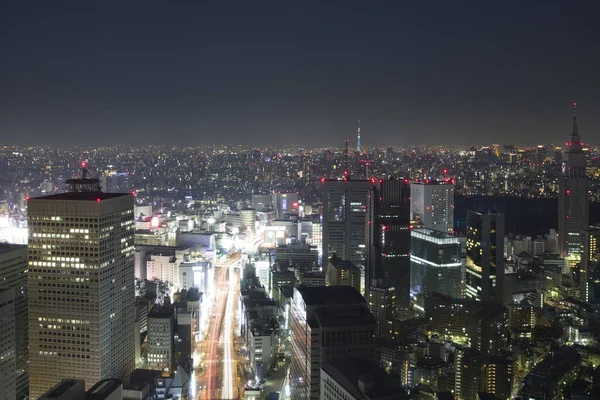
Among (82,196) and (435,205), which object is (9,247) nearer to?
(82,196)

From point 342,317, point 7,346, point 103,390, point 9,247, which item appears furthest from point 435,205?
point 7,346

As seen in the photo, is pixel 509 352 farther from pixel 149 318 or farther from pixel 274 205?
pixel 274 205

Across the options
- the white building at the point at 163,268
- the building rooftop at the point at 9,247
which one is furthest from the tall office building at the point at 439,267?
the building rooftop at the point at 9,247

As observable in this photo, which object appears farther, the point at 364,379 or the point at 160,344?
the point at 160,344

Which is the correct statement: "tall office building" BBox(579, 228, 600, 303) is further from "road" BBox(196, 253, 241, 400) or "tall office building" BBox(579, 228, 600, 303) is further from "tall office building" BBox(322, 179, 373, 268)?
"road" BBox(196, 253, 241, 400)

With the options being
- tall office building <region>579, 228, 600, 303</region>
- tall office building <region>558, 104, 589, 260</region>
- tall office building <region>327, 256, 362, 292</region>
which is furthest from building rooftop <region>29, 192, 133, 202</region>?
tall office building <region>558, 104, 589, 260</region>

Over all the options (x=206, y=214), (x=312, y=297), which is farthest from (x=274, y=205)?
(x=312, y=297)
